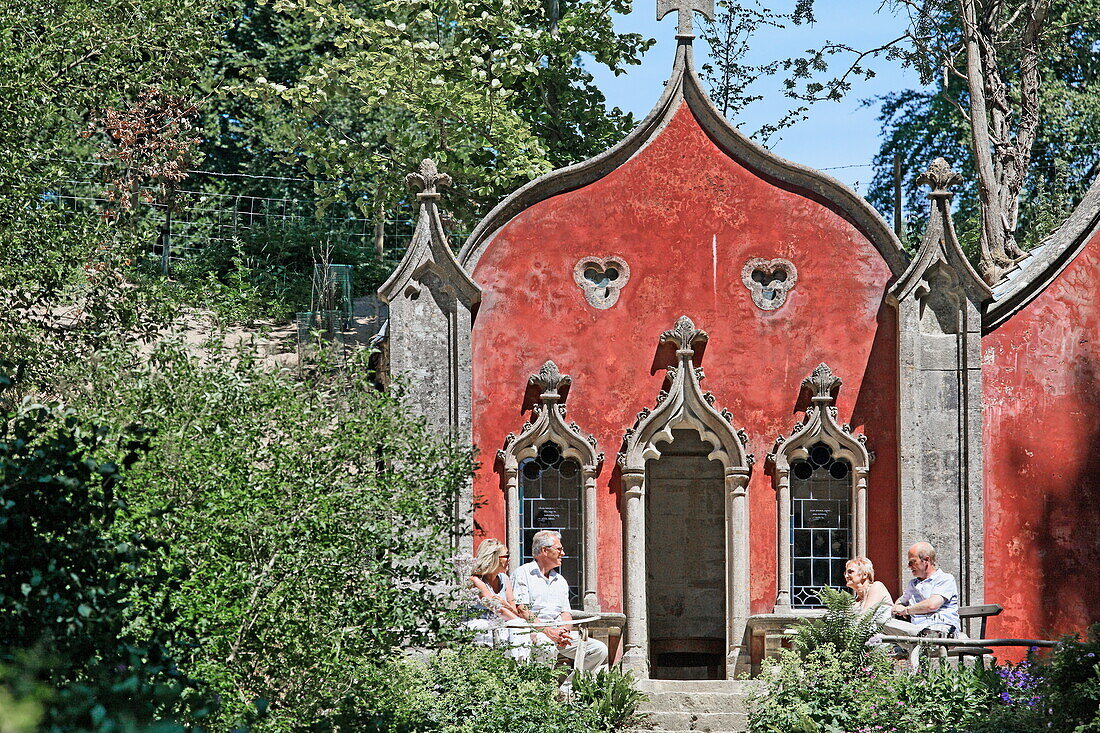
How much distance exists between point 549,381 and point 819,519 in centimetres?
318

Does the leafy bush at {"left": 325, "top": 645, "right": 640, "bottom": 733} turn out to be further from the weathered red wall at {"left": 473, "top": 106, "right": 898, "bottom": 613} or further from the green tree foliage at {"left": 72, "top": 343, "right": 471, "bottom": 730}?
the weathered red wall at {"left": 473, "top": 106, "right": 898, "bottom": 613}

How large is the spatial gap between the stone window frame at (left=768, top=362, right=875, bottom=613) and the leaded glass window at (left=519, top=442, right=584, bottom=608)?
206 centimetres

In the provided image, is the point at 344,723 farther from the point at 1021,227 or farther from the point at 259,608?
the point at 1021,227

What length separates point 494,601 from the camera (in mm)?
14109

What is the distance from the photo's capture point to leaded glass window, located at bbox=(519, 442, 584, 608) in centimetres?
1639

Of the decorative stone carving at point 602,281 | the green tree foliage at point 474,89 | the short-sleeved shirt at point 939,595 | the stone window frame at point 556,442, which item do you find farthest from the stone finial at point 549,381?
the green tree foliage at point 474,89

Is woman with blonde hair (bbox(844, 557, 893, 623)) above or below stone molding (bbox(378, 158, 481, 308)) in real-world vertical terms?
below

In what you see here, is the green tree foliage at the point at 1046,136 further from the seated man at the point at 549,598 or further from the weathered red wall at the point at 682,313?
the seated man at the point at 549,598

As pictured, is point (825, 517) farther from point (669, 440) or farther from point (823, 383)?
point (669, 440)

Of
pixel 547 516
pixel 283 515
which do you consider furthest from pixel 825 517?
pixel 283 515

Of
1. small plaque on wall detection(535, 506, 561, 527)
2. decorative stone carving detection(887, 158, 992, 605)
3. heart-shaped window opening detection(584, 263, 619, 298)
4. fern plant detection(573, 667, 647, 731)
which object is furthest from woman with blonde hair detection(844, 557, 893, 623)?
heart-shaped window opening detection(584, 263, 619, 298)

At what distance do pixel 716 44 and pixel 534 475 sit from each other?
45.7 ft

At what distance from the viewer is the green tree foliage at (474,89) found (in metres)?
23.1

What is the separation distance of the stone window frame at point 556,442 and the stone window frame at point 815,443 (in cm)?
188
